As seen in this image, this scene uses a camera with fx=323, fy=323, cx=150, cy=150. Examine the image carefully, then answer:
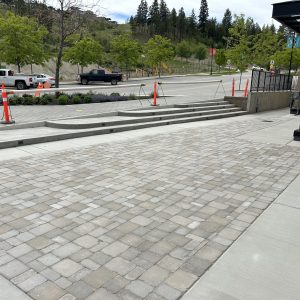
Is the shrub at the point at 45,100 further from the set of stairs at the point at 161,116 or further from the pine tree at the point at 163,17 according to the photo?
the pine tree at the point at 163,17

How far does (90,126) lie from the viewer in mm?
10281

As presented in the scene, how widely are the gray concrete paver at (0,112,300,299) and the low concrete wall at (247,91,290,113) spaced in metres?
9.50

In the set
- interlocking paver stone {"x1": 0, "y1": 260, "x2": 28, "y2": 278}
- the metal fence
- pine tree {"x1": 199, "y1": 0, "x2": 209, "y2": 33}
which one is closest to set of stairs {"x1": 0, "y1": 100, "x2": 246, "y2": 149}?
the metal fence

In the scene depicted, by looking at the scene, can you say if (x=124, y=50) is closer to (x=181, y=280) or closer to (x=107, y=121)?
(x=107, y=121)

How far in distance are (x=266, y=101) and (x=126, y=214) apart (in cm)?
1642

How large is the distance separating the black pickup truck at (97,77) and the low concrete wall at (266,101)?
67.7ft

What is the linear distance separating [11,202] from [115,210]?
5.16 feet

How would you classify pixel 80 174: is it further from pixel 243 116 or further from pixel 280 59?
pixel 280 59

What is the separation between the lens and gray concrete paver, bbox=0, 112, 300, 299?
3133mm

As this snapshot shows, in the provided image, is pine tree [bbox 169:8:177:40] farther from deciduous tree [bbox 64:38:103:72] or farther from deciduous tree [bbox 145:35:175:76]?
deciduous tree [bbox 64:38:103:72]

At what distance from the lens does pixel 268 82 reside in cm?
1912

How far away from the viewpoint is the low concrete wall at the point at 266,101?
681 inches

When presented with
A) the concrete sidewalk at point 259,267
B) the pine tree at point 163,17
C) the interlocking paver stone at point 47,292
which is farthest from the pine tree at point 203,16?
the interlocking paver stone at point 47,292

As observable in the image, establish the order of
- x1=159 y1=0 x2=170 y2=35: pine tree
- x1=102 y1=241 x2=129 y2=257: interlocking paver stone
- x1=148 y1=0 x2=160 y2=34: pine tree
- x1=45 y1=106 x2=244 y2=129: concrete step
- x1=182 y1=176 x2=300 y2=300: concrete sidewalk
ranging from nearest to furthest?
1. x1=182 y1=176 x2=300 y2=300: concrete sidewalk
2. x1=102 y1=241 x2=129 y2=257: interlocking paver stone
3. x1=45 y1=106 x2=244 y2=129: concrete step
4. x1=159 y1=0 x2=170 y2=35: pine tree
5. x1=148 y1=0 x2=160 y2=34: pine tree
